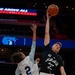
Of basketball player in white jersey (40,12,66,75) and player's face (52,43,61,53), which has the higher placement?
player's face (52,43,61,53)

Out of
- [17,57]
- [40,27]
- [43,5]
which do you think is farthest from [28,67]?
[43,5]

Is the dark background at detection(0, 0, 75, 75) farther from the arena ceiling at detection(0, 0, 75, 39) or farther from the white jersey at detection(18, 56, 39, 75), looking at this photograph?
the white jersey at detection(18, 56, 39, 75)

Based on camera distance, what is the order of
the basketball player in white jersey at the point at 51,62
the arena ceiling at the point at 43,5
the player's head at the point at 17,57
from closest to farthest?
the player's head at the point at 17,57 → the basketball player in white jersey at the point at 51,62 → the arena ceiling at the point at 43,5

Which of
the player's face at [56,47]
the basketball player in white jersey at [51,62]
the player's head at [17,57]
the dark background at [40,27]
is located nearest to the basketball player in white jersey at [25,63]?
the player's head at [17,57]

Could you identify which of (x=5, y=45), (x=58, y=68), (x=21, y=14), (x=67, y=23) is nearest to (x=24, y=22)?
(x=21, y=14)

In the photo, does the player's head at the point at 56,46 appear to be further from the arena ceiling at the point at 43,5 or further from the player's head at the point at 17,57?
the arena ceiling at the point at 43,5

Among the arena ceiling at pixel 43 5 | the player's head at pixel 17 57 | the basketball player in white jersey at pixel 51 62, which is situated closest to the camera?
the player's head at pixel 17 57

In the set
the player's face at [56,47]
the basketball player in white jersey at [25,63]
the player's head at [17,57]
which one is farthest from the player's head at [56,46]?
the player's head at [17,57]

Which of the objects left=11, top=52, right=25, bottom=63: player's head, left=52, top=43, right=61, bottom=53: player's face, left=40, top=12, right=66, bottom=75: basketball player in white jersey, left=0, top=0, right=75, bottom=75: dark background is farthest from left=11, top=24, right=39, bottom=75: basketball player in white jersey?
left=0, top=0, right=75, bottom=75: dark background

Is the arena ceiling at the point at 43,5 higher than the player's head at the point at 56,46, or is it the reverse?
the arena ceiling at the point at 43,5

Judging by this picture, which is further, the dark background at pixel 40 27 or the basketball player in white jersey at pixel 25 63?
the dark background at pixel 40 27

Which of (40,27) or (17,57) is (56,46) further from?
(40,27)

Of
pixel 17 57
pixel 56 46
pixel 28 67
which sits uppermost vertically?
pixel 56 46

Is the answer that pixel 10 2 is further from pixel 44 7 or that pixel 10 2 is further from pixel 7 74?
pixel 7 74
